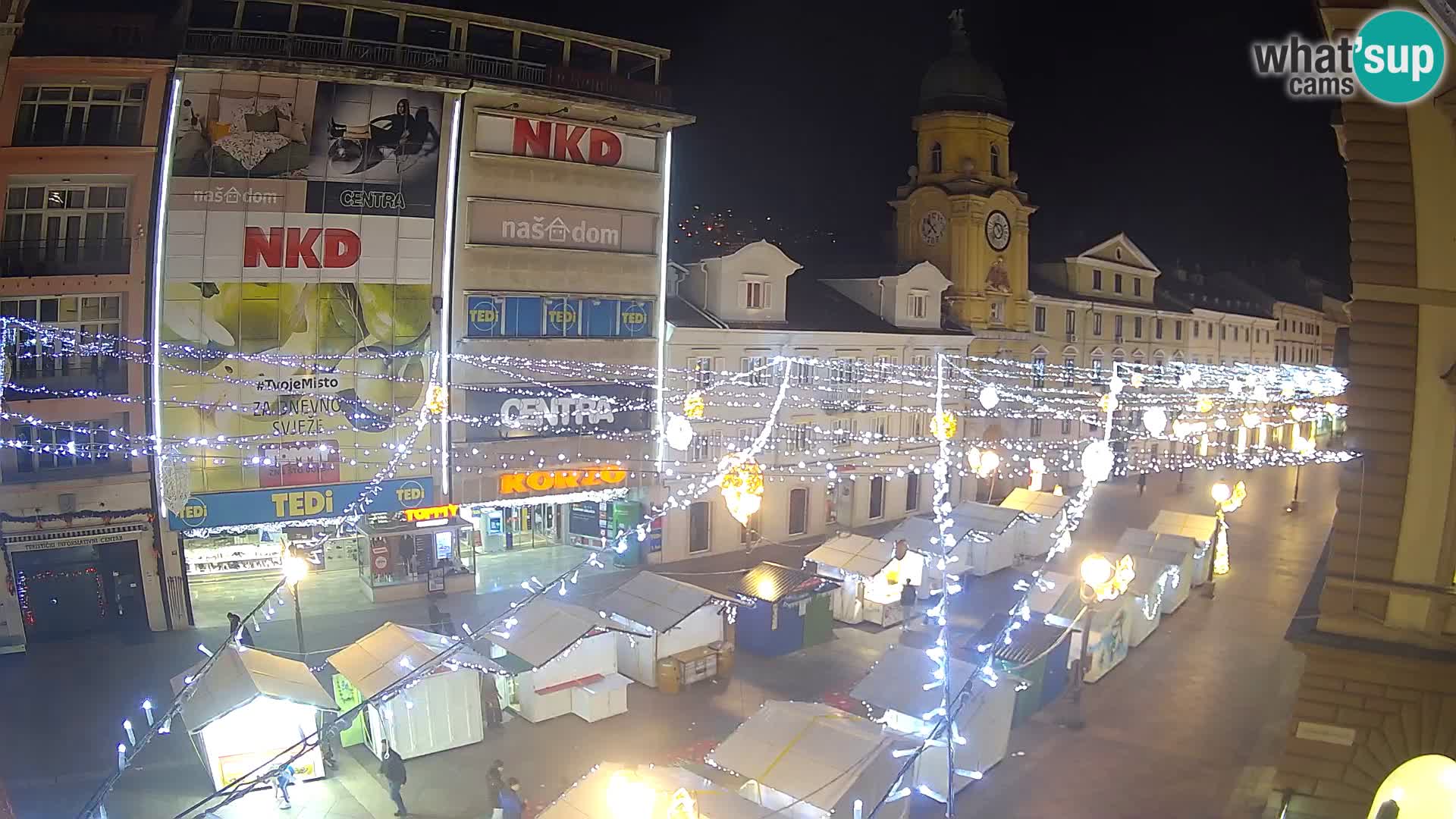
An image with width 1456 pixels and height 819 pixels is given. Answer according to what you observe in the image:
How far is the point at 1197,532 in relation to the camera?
80.5 ft

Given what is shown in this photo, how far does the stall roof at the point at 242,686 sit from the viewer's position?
44.9 ft

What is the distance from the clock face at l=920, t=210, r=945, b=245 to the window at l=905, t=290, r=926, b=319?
9.19 ft

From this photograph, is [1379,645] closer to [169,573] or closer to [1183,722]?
[1183,722]

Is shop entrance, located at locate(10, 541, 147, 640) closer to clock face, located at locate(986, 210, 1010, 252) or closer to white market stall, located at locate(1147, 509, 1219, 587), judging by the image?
white market stall, located at locate(1147, 509, 1219, 587)

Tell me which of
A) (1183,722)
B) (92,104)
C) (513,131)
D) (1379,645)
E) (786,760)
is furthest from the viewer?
(513,131)

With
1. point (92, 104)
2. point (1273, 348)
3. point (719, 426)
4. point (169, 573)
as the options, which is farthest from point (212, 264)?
point (1273, 348)

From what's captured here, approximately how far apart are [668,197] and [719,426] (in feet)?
21.4

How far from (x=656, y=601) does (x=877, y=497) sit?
1511 centimetres

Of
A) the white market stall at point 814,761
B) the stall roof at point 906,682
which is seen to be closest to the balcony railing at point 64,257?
the white market stall at point 814,761

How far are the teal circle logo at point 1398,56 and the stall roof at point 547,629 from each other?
13.5 meters

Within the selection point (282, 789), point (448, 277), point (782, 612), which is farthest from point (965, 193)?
point (282, 789)

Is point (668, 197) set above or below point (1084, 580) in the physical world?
above

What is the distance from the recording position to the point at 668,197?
85.9 ft

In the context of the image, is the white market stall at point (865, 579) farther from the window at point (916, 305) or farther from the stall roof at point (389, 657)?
the window at point (916, 305)
